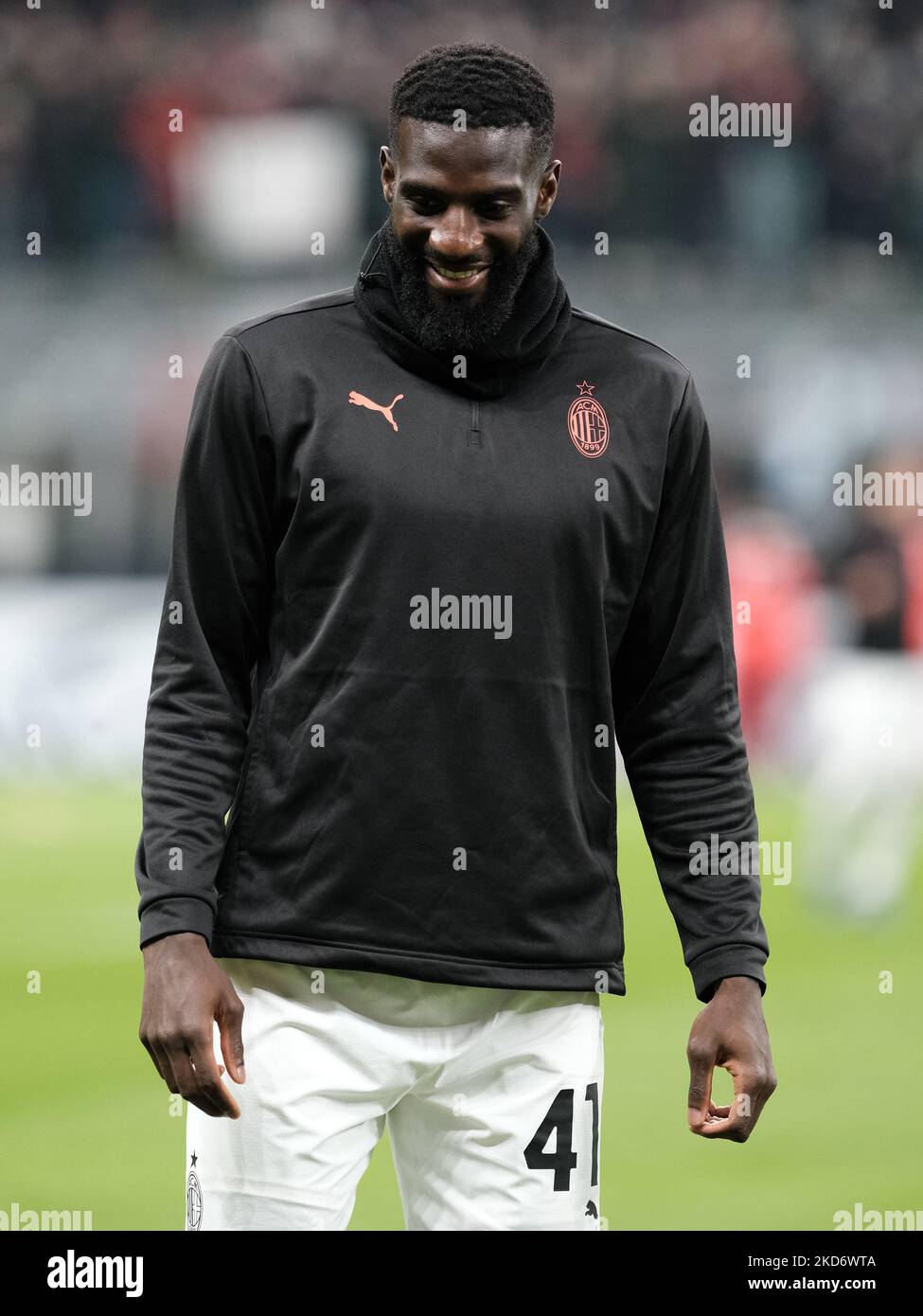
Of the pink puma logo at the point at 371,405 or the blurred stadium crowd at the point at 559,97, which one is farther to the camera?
the blurred stadium crowd at the point at 559,97

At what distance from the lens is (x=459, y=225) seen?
5.65 ft

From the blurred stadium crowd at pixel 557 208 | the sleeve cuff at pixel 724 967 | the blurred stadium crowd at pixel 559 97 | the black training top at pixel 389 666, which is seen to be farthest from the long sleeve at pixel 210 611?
the blurred stadium crowd at pixel 559 97

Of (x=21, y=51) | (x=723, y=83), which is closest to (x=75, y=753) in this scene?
(x=21, y=51)

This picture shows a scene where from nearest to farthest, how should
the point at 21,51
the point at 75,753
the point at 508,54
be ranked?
1. the point at 508,54
2. the point at 75,753
3. the point at 21,51

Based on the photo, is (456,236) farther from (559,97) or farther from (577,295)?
(559,97)

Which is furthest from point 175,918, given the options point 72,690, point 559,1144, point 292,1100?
point 72,690

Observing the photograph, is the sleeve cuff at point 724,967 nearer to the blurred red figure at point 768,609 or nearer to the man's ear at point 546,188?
the man's ear at point 546,188

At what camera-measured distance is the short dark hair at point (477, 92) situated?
1.73 metres

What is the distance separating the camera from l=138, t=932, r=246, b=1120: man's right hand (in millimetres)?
1583

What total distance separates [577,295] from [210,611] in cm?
902

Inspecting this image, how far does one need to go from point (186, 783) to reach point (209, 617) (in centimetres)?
16

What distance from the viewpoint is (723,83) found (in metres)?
11.3

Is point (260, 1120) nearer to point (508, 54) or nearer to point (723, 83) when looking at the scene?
point (508, 54)

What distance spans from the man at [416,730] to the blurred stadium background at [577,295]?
4.86m
